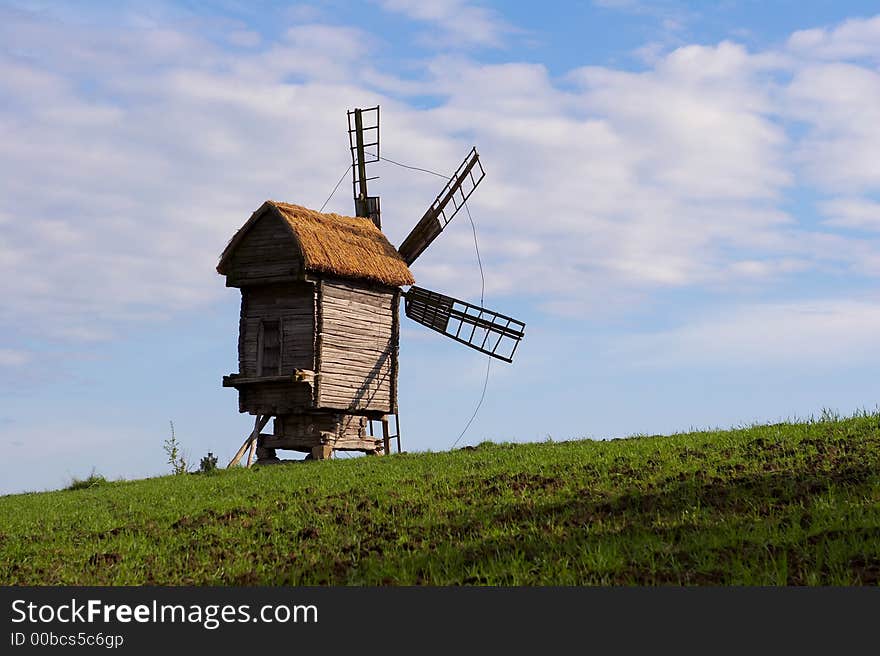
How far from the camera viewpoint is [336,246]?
32.0 m

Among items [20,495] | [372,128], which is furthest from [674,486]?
[372,128]

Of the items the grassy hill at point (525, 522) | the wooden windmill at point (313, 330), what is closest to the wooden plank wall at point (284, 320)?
the wooden windmill at point (313, 330)

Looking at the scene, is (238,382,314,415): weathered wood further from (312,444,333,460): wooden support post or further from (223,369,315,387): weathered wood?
(312,444,333,460): wooden support post

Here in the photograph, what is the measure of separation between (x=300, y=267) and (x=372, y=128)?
9.10 meters

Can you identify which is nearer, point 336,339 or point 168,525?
point 168,525

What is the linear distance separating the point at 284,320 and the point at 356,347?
2.53m

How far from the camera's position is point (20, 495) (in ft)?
99.0

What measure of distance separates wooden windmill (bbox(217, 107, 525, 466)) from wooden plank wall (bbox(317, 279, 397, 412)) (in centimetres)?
3

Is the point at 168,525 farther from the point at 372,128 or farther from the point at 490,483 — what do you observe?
the point at 372,128

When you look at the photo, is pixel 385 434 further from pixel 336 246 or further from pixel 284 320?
pixel 336 246

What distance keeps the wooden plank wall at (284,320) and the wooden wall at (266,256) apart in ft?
1.58

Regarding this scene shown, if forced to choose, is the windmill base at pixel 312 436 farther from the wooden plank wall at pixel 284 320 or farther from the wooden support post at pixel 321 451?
the wooden plank wall at pixel 284 320

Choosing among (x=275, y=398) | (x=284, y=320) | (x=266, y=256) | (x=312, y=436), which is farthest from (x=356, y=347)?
(x=266, y=256)

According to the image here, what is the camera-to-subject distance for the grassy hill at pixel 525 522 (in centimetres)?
1165
